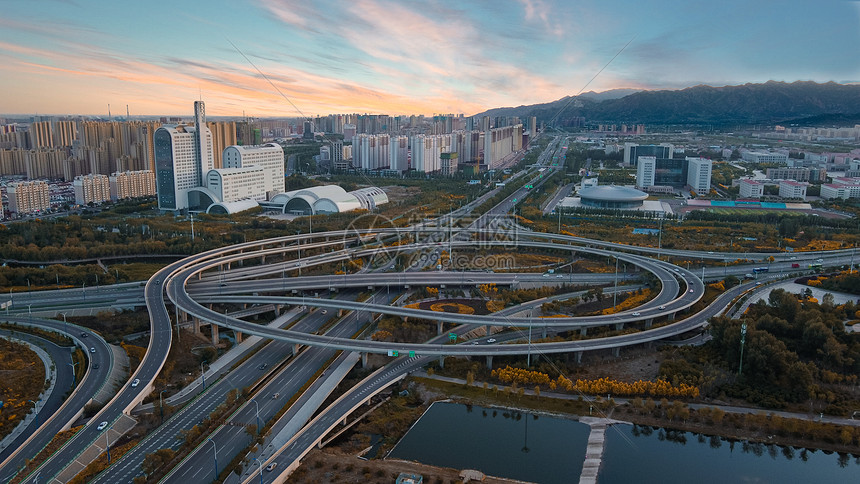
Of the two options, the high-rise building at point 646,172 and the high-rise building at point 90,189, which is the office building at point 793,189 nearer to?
the high-rise building at point 646,172

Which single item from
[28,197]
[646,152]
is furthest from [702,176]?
[28,197]

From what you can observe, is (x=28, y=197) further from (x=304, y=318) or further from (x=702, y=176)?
(x=702, y=176)

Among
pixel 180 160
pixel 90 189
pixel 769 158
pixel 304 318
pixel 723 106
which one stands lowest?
pixel 304 318

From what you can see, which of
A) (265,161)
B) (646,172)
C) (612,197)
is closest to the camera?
(612,197)

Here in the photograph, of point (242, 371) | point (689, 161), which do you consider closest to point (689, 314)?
point (242, 371)

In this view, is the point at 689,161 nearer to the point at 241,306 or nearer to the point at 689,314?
the point at 689,314

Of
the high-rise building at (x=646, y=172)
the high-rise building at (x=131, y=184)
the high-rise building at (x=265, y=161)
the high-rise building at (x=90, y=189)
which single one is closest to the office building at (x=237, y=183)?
the high-rise building at (x=265, y=161)
